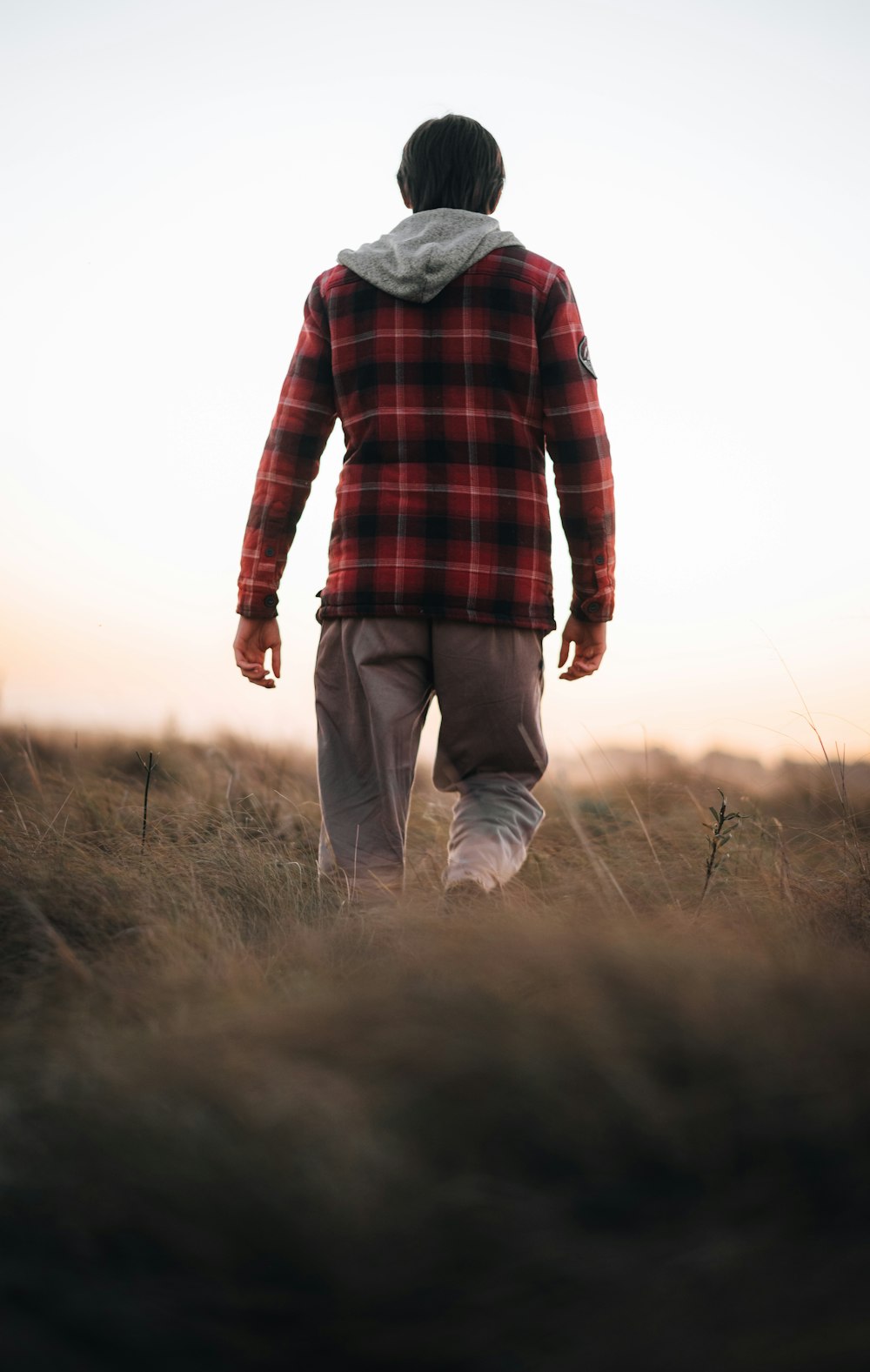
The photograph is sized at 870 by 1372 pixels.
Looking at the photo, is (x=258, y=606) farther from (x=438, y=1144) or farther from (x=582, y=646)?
(x=438, y=1144)

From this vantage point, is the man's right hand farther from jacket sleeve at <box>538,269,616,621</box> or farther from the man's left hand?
the man's left hand

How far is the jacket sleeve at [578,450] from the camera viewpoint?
103 inches

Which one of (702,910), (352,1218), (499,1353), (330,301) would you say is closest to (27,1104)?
(352,1218)

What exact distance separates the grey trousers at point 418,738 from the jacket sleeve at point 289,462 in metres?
0.23

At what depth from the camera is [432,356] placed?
259 centimetres

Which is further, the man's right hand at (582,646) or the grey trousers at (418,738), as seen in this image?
the man's right hand at (582,646)

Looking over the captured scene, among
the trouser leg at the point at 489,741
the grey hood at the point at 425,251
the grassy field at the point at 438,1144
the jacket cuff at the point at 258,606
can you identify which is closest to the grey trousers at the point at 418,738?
the trouser leg at the point at 489,741

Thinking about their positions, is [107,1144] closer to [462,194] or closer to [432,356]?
[432,356]

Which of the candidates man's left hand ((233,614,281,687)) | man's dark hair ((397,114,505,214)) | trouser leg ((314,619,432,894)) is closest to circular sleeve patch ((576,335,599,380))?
man's dark hair ((397,114,505,214))

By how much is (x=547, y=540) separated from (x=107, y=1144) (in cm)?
175

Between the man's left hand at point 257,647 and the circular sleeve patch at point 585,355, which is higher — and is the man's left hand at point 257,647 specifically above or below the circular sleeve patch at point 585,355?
below

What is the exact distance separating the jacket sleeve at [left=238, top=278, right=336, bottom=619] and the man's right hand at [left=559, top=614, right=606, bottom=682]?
76 centimetres

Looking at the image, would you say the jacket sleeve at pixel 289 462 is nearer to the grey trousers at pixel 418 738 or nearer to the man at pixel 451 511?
the man at pixel 451 511

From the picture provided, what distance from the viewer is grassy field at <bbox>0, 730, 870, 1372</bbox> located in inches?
45.7
